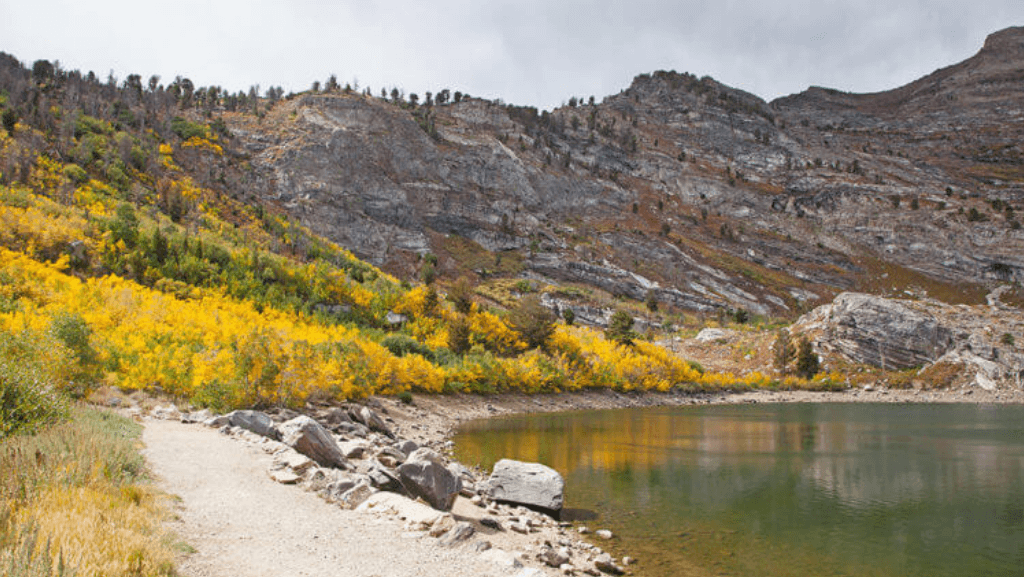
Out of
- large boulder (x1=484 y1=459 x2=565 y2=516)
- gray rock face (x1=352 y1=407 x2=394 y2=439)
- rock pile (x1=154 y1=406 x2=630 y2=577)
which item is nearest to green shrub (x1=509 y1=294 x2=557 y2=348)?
gray rock face (x1=352 y1=407 x2=394 y2=439)

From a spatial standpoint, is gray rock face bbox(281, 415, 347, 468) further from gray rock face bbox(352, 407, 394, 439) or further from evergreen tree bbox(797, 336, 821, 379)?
evergreen tree bbox(797, 336, 821, 379)

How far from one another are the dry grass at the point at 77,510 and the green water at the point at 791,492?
8.81 m

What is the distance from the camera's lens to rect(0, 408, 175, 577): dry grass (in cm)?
489

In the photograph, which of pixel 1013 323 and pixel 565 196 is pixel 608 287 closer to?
pixel 565 196

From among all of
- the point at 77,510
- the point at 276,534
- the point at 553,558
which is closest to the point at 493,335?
the point at 553,558

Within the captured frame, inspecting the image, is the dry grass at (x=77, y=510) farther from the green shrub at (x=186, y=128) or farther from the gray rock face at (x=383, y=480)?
the green shrub at (x=186, y=128)

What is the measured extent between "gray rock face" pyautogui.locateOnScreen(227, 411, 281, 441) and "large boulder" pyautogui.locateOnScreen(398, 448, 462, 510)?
5865 millimetres

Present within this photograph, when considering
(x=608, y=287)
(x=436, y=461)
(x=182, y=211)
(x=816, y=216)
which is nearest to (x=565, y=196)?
(x=608, y=287)

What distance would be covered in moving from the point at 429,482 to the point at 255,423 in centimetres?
764

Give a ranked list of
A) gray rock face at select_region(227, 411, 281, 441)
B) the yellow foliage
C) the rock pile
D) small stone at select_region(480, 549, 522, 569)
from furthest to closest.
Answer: the yellow foliage → gray rock face at select_region(227, 411, 281, 441) → the rock pile → small stone at select_region(480, 549, 522, 569)

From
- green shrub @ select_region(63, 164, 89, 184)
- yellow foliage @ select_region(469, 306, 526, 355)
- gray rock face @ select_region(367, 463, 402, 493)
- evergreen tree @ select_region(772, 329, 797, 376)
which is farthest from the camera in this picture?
evergreen tree @ select_region(772, 329, 797, 376)

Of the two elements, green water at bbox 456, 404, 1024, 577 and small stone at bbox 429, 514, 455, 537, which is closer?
small stone at bbox 429, 514, 455, 537

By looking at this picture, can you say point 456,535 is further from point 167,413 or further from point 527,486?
point 167,413

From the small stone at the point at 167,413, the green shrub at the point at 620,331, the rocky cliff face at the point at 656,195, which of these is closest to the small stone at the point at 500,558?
the small stone at the point at 167,413
